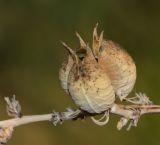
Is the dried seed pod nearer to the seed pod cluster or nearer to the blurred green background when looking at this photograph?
the seed pod cluster

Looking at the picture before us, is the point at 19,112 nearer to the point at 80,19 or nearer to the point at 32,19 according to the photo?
the point at 80,19

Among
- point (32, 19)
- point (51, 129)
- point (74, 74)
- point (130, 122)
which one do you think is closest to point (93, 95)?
point (74, 74)

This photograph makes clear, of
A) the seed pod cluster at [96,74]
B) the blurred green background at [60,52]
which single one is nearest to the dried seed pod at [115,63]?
the seed pod cluster at [96,74]

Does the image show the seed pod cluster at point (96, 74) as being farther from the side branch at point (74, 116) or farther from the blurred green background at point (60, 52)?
the blurred green background at point (60, 52)

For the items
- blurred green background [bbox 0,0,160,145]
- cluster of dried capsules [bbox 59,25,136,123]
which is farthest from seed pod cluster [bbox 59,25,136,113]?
blurred green background [bbox 0,0,160,145]

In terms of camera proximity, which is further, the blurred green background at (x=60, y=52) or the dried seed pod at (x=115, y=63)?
the blurred green background at (x=60, y=52)
